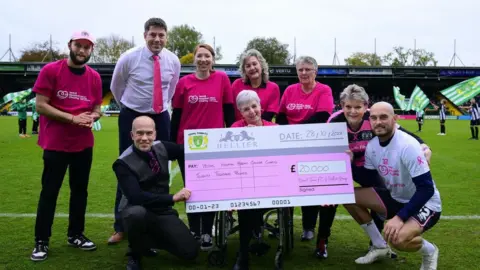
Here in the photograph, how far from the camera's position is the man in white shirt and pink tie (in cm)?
428

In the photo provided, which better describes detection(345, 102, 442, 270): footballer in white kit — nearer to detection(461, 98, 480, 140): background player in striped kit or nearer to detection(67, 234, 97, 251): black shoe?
detection(67, 234, 97, 251): black shoe

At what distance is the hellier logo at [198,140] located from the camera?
3703 millimetres

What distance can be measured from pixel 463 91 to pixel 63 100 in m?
28.1

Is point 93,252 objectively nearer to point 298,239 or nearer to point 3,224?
point 3,224

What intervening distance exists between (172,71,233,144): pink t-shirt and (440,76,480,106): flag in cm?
2542

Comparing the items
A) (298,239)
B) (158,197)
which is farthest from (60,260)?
(298,239)

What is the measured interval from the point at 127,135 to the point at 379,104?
2.51m

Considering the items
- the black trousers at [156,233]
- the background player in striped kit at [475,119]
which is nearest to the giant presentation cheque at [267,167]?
the black trousers at [156,233]

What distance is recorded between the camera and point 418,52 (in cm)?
7088

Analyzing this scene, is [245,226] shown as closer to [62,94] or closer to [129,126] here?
[129,126]

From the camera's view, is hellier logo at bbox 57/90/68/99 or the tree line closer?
hellier logo at bbox 57/90/68/99

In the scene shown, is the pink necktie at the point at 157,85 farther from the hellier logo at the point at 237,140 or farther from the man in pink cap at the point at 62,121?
the hellier logo at the point at 237,140

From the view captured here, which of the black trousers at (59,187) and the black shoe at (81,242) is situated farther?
the black shoe at (81,242)

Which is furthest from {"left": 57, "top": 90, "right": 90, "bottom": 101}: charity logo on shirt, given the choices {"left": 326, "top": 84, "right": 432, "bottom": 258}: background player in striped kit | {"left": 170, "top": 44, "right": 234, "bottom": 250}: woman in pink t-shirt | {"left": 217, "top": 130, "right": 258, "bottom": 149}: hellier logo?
{"left": 326, "top": 84, "right": 432, "bottom": 258}: background player in striped kit
